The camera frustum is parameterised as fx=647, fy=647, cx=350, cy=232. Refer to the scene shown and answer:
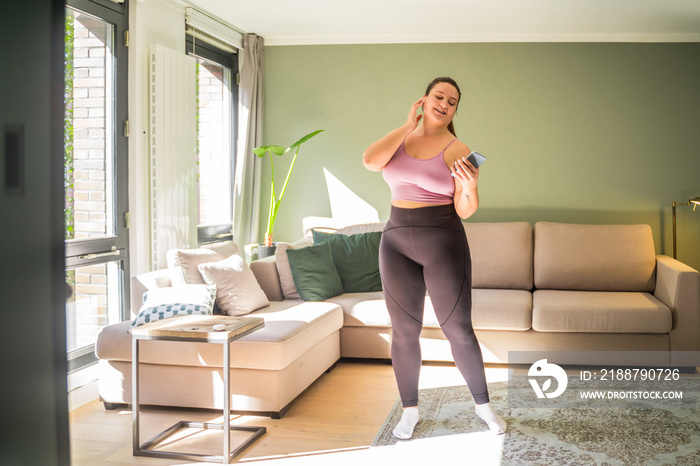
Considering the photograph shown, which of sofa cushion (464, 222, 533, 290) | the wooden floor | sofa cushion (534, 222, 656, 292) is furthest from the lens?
sofa cushion (464, 222, 533, 290)

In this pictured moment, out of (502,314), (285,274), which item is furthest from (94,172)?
(502,314)

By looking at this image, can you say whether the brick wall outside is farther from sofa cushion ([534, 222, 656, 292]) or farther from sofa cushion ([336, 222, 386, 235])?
sofa cushion ([534, 222, 656, 292])

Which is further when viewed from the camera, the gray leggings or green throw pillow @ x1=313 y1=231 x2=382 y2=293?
green throw pillow @ x1=313 y1=231 x2=382 y2=293

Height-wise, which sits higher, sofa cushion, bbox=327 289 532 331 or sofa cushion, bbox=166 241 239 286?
sofa cushion, bbox=166 241 239 286

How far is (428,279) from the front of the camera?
2.57 meters

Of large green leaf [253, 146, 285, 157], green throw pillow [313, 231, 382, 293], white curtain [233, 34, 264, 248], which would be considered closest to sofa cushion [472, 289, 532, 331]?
green throw pillow [313, 231, 382, 293]

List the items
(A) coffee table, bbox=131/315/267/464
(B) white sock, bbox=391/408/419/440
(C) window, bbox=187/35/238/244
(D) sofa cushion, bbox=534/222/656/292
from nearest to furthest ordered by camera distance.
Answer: (A) coffee table, bbox=131/315/267/464 → (B) white sock, bbox=391/408/419/440 → (D) sofa cushion, bbox=534/222/656/292 → (C) window, bbox=187/35/238/244

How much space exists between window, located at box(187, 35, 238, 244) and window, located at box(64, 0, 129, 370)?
0.94 metres

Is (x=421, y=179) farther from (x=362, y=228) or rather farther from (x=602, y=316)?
(x=362, y=228)

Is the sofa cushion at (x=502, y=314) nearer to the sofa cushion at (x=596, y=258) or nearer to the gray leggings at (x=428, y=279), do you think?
the sofa cushion at (x=596, y=258)

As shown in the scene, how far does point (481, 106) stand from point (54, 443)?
4796 mm

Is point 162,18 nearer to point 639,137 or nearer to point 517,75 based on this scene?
point 517,75

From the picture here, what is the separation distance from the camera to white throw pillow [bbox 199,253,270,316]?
3.44 meters

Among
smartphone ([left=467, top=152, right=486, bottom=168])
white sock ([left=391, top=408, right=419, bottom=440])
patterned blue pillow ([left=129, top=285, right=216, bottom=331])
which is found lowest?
white sock ([left=391, top=408, right=419, bottom=440])
